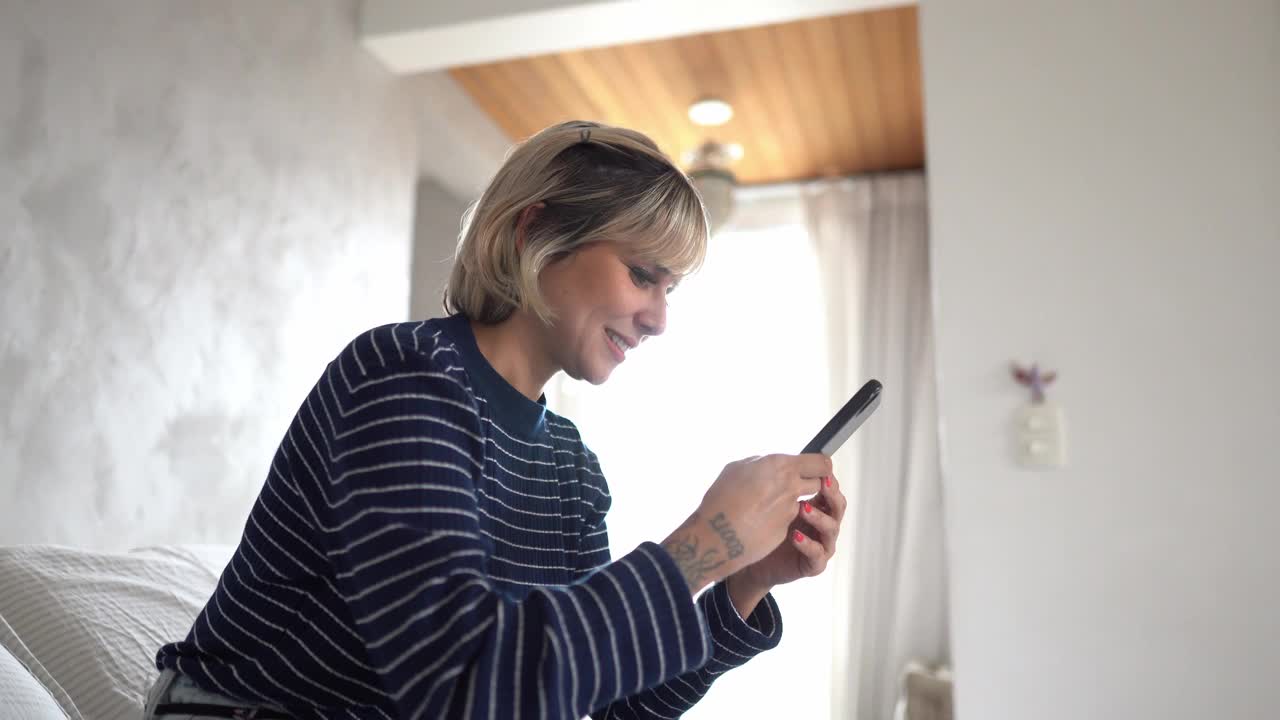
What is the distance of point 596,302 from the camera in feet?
3.00

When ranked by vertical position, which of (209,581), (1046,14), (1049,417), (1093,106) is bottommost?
(209,581)

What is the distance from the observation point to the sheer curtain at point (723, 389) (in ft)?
12.3

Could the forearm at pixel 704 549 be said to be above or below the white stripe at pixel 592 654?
above

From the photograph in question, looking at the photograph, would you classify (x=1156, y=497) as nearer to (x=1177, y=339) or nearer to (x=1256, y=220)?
(x=1177, y=339)

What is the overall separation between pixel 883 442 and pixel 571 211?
2908 millimetres

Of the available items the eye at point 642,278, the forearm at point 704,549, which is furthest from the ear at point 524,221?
the forearm at point 704,549

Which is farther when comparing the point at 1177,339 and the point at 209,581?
the point at 1177,339

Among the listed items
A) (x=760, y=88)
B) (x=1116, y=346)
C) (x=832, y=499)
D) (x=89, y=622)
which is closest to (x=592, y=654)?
(x=832, y=499)

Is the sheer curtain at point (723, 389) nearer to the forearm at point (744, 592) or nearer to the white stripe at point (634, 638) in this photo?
the forearm at point (744, 592)

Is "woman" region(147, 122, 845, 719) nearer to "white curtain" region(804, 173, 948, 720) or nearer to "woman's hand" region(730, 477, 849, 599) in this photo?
"woman's hand" region(730, 477, 849, 599)

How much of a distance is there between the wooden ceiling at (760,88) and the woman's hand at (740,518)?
208cm

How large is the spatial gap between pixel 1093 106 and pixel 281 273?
5.68ft

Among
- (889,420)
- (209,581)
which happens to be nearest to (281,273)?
(209,581)

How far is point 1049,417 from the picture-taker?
1649mm
